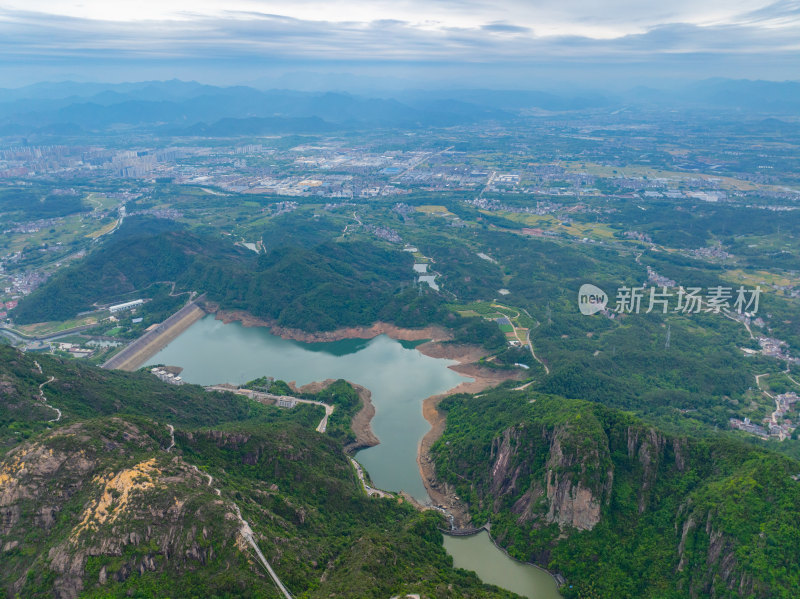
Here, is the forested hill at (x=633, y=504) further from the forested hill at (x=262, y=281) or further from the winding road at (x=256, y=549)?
the forested hill at (x=262, y=281)

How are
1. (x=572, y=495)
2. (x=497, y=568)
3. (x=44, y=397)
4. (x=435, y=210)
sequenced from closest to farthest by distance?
1. (x=497, y=568)
2. (x=572, y=495)
3. (x=44, y=397)
4. (x=435, y=210)

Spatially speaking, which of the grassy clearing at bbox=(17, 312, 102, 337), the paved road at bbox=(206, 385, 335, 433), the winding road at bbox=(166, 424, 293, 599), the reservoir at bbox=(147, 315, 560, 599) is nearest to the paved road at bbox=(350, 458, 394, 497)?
the reservoir at bbox=(147, 315, 560, 599)

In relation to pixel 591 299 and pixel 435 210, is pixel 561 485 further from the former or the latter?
pixel 435 210

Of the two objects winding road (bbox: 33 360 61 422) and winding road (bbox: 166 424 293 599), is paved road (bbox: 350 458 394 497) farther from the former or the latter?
winding road (bbox: 33 360 61 422)

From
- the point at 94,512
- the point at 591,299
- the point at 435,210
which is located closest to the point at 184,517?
the point at 94,512

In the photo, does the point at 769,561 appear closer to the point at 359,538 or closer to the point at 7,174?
the point at 359,538

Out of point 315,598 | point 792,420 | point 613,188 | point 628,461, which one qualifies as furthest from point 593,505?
point 613,188
